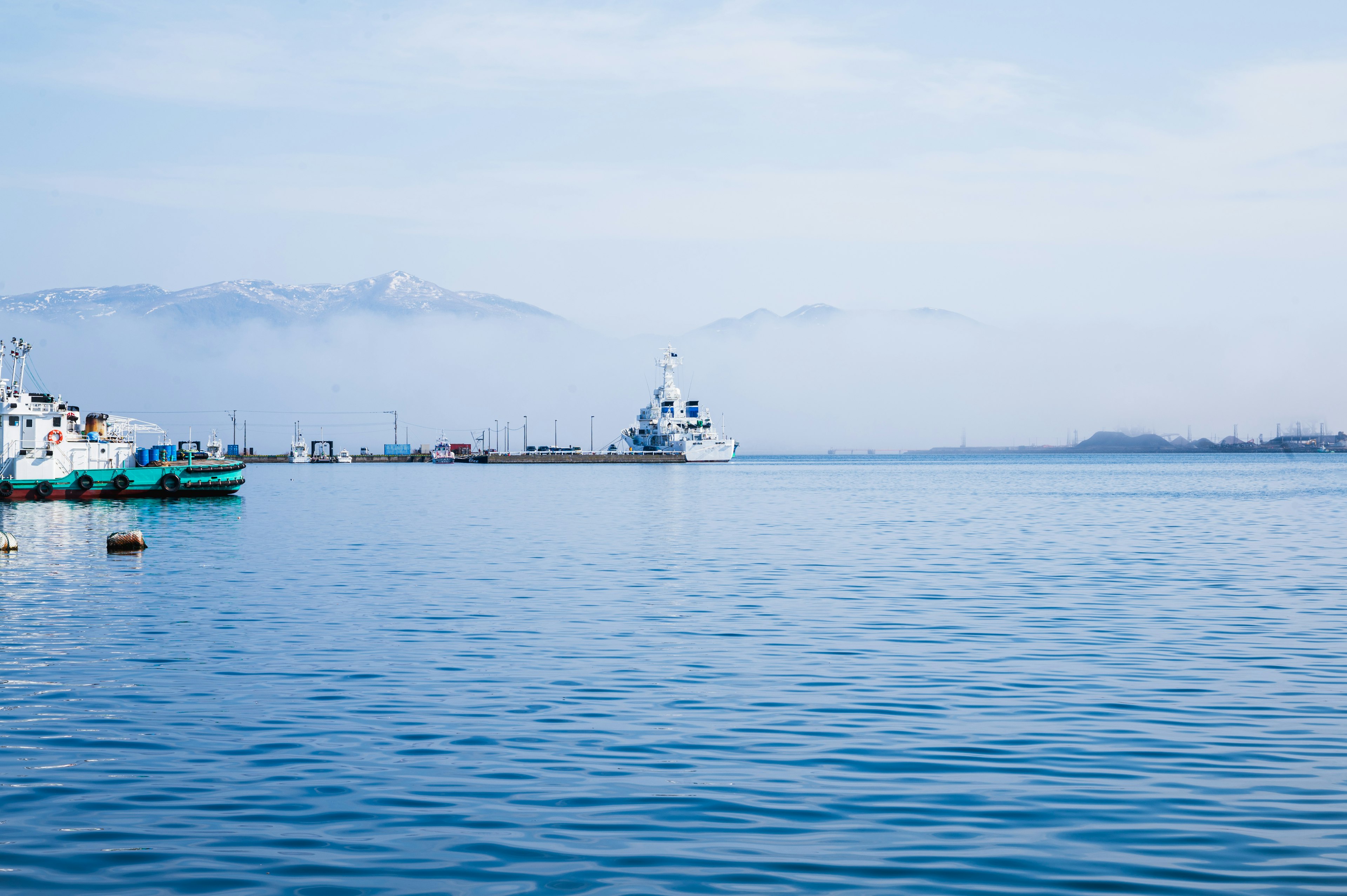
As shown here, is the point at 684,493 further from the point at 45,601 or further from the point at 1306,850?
the point at 1306,850

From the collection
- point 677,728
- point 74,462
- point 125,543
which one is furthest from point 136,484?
point 677,728

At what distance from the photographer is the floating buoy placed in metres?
47.2

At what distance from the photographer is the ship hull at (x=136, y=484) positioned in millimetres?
84438

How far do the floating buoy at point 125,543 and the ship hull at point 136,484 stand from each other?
43.0 m

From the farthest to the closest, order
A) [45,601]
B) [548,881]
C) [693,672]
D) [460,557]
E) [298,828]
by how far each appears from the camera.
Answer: [460,557] → [45,601] → [693,672] → [298,828] → [548,881]

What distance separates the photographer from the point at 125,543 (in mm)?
47625

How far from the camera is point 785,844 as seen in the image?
11.3 m

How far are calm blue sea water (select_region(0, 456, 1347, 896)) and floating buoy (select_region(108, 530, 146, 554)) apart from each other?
4.85 meters

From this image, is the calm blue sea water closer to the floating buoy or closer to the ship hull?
the floating buoy

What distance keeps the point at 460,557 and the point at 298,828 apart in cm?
3526

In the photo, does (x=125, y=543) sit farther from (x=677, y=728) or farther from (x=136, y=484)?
(x=136, y=484)

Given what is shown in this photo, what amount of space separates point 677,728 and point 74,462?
8487cm

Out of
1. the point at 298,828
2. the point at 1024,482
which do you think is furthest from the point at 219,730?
the point at 1024,482

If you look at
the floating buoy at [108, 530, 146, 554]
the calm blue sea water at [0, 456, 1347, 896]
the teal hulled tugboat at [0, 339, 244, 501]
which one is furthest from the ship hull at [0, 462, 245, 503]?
the calm blue sea water at [0, 456, 1347, 896]
